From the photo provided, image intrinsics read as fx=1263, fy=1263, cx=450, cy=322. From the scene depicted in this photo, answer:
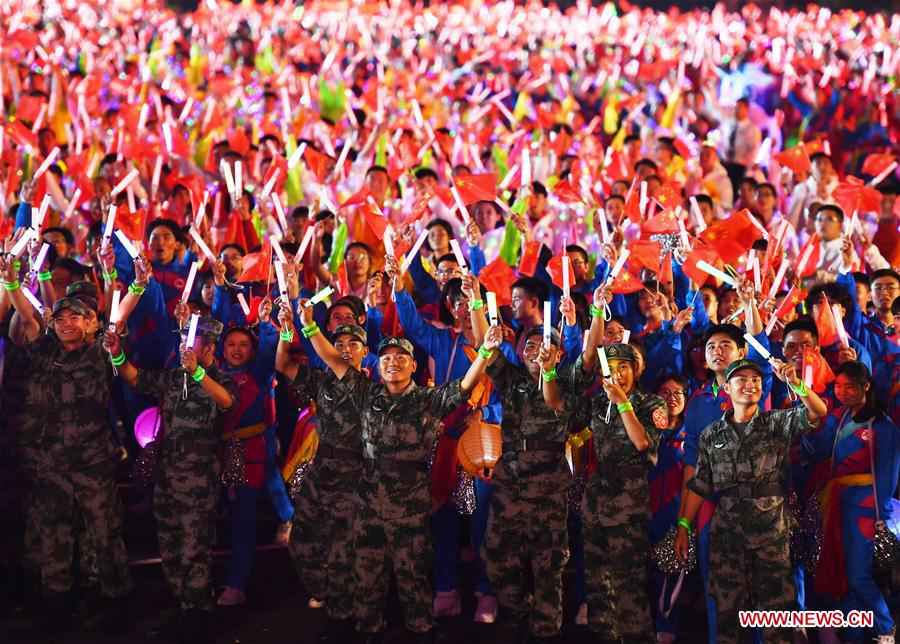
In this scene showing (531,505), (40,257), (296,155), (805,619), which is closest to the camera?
(805,619)

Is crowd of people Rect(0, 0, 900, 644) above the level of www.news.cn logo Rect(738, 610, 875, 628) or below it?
above

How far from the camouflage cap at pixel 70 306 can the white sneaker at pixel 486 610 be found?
246cm

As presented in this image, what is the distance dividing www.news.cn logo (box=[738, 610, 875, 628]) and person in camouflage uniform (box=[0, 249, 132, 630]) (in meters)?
3.06

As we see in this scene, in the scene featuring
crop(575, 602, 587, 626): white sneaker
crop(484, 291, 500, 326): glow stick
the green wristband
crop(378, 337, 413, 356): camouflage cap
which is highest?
crop(484, 291, 500, 326): glow stick

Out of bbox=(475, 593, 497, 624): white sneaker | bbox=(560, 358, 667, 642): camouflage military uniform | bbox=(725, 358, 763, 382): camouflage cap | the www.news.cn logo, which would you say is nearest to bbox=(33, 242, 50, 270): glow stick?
bbox=(475, 593, 497, 624): white sneaker

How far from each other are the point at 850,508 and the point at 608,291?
1493 mm

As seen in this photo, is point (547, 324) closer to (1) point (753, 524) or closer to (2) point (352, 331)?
(2) point (352, 331)

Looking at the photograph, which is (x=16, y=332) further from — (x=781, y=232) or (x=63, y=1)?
(x=63, y=1)

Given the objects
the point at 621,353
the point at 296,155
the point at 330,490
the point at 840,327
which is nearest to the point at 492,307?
the point at 621,353

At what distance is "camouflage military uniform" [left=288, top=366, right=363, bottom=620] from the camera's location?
603 cm

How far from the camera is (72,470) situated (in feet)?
20.6

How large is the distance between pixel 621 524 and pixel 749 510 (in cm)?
60

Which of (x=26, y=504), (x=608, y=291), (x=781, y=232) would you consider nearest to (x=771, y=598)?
(x=608, y=291)

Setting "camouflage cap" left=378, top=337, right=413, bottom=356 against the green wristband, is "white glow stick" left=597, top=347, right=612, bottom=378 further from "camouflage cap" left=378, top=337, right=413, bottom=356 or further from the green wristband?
"camouflage cap" left=378, top=337, right=413, bottom=356
